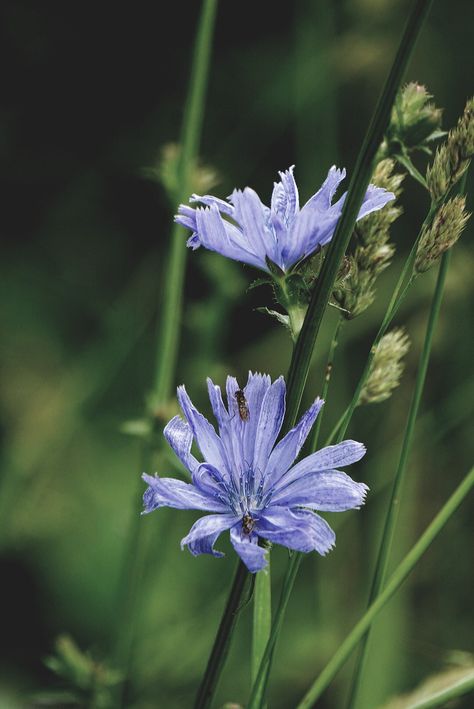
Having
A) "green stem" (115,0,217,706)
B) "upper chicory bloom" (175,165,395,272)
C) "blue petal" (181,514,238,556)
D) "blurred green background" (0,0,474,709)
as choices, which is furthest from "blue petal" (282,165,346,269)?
"blurred green background" (0,0,474,709)

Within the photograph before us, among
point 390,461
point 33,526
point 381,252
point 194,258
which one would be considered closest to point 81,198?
point 194,258

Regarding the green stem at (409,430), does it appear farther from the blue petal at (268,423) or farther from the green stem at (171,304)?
the green stem at (171,304)

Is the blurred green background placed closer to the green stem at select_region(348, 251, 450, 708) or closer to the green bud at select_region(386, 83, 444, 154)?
the green stem at select_region(348, 251, 450, 708)

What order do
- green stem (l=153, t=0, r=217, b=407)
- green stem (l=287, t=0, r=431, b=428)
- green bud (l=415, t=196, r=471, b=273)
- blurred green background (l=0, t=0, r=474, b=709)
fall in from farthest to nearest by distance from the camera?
blurred green background (l=0, t=0, r=474, b=709) → green stem (l=153, t=0, r=217, b=407) → green bud (l=415, t=196, r=471, b=273) → green stem (l=287, t=0, r=431, b=428)

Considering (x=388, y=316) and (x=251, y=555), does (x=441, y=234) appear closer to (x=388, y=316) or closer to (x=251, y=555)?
(x=388, y=316)

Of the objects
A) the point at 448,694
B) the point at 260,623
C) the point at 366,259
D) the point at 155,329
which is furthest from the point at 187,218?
the point at 155,329

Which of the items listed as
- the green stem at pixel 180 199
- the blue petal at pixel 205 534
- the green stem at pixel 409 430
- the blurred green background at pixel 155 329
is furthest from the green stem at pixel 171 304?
the blue petal at pixel 205 534
